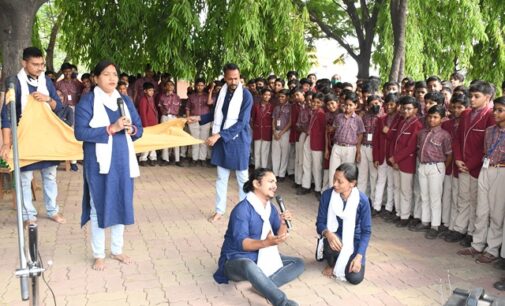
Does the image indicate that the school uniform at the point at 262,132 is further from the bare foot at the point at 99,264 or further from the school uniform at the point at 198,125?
the bare foot at the point at 99,264

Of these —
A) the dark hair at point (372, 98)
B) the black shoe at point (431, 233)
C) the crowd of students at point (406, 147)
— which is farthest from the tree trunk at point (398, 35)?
the black shoe at point (431, 233)

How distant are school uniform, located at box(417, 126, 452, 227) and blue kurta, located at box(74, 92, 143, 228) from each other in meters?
3.18

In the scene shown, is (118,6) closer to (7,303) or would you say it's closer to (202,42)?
(202,42)

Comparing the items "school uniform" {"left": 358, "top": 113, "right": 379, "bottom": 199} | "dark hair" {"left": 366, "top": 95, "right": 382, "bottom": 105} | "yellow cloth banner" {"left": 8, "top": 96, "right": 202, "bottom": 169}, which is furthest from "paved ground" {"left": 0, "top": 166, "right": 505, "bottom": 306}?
"dark hair" {"left": 366, "top": 95, "right": 382, "bottom": 105}

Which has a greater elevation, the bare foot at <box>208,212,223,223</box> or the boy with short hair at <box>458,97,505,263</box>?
the boy with short hair at <box>458,97,505,263</box>

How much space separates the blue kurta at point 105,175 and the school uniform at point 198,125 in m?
5.37

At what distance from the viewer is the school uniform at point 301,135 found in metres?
7.98

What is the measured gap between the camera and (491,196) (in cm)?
494

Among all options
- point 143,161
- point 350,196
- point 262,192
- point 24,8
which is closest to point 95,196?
point 262,192

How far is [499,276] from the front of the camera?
4.62 m

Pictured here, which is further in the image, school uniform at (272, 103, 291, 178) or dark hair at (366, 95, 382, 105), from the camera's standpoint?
school uniform at (272, 103, 291, 178)

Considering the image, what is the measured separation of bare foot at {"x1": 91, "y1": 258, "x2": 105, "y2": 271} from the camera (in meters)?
4.61

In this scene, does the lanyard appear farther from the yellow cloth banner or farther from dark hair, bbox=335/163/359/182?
the yellow cloth banner

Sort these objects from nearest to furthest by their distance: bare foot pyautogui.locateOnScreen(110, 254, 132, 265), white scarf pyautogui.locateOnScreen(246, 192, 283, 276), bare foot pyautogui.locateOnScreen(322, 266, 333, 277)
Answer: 1. white scarf pyautogui.locateOnScreen(246, 192, 283, 276)
2. bare foot pyautogui.locateOnScreen(322, 266, 333, 277)
3. bare foot pyautogui.locateOnScreen(110, 254, 132, 265)
